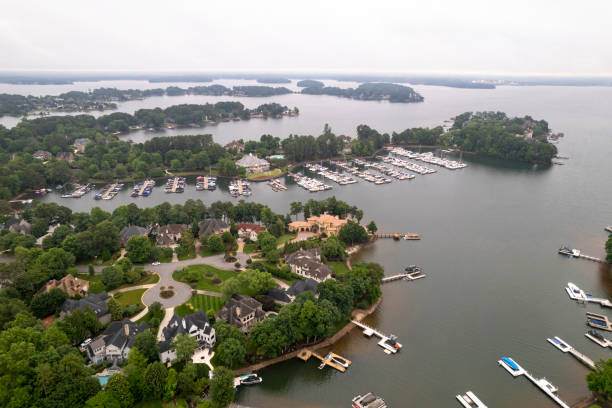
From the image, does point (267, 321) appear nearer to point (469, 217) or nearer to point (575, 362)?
point (575, 362)

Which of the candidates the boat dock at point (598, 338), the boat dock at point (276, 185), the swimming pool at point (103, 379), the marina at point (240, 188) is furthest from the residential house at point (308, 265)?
the boat dock at point (276, 185)

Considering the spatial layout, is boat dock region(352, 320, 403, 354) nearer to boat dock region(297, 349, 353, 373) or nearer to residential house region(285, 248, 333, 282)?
boat dock region(297, 349, 353, 373)

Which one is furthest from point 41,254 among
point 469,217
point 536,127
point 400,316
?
point 536,127

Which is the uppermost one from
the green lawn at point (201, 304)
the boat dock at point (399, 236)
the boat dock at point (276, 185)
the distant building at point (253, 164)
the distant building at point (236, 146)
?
the distant building at point (236, 146)

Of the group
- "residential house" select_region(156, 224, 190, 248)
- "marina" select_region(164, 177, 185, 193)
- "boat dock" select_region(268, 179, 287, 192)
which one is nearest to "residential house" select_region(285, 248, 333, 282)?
"residential house" select_region(156, 224, 190, 248)

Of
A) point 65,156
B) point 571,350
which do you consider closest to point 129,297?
point 571,350

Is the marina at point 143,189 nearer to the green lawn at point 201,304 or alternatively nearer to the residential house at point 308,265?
the residential house at point 308,265
